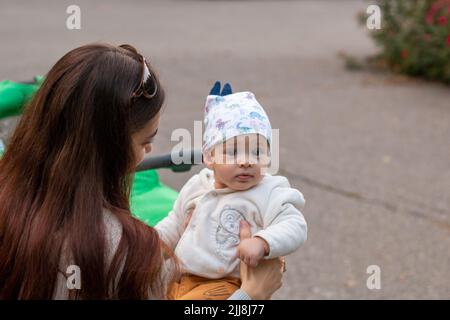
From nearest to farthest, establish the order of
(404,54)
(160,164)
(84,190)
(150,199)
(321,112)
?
(84,190) → (160,164) → (150,199) → (321,112) → (404,54)

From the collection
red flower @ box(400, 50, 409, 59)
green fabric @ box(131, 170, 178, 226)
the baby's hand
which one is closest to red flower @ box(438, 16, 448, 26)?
red flower @ box(400, 50, 409, 59)

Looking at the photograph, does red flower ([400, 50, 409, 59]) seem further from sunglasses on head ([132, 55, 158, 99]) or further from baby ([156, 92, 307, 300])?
sunglasses on head ([132, 55, 158, 99])

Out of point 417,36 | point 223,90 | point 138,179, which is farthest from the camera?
point 417,36

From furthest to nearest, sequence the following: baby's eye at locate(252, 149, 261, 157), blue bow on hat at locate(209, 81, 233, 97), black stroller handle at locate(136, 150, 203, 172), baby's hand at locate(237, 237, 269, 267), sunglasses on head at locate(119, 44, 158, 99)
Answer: black stroller handle at locate(136, 150, 203, 172)
blue bow on hat at locate(209, 81, 233, 97)
baby's eye at locate(252, 149, 261, 157)
baby's hand at locate(237, 237, 269, 267)
sunglasses on head at locate(119, 44, 158, 99)

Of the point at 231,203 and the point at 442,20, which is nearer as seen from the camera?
the point at 231,203

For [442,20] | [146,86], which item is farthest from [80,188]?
[442,20]

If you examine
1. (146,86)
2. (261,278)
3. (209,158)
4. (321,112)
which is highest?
(146,86)

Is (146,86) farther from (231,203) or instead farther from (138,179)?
(138,179)

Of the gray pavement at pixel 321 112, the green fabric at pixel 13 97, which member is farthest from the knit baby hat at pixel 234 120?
the gray pavement at pixel 321 112

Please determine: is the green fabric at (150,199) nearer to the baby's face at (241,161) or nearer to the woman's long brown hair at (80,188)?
the baby's face at (241,161)

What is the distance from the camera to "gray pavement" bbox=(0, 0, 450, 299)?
167 inches

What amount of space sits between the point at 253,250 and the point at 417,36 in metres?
6.79

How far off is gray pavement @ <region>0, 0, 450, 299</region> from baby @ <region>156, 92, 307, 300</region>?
6.12 ft

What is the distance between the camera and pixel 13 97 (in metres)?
3.10
